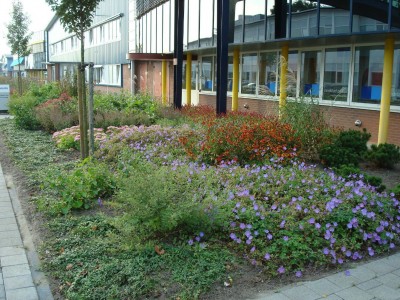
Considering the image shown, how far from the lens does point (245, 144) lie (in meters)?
7.75

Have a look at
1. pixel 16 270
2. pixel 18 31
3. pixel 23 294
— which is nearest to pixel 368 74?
pixel 16 270

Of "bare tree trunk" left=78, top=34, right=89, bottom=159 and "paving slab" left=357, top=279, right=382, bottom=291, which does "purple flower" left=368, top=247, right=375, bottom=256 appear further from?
"bare tree trunk" left=78, top=34, right=89, bottom=159

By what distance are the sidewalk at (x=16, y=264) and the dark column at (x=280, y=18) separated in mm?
10093

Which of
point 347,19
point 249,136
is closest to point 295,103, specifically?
point 249,136

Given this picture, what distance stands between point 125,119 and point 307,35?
5.44 m

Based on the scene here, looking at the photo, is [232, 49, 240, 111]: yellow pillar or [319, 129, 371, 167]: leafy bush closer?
[319, 129, 371, 167]: leafy bush

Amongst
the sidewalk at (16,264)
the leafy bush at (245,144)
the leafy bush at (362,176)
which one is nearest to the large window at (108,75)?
the leafy bush at (245,144)

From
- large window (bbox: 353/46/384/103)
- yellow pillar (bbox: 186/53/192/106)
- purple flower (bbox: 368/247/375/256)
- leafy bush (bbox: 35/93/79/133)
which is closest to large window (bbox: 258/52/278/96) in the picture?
large window (bbox: 353/46/384/103)

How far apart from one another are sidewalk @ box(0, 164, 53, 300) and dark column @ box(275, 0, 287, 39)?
1009cm

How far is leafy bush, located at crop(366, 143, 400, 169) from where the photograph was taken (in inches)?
327

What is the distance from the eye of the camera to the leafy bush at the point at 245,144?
771 cm

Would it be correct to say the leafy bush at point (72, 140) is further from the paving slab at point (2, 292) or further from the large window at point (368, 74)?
the large window at point (368, 74)

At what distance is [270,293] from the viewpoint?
12.9 feet

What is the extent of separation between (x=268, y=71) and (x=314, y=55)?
2709 mm
